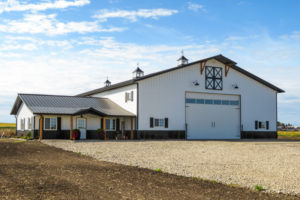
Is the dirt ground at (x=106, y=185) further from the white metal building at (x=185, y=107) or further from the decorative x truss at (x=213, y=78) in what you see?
the decorative x truss at (x=213, y=78)

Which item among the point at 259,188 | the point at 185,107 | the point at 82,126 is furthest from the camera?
the point at 185,107

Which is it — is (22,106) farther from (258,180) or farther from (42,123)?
(258,180)

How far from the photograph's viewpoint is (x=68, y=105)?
31828mm

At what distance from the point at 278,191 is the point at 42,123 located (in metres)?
23.8

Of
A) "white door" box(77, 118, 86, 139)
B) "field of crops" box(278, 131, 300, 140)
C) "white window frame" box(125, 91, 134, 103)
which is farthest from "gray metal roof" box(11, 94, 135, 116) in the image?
"field of crops" box(278, 131, 300, 140)


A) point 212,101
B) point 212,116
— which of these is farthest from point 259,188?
point 212,101

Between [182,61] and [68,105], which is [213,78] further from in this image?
[68,105]

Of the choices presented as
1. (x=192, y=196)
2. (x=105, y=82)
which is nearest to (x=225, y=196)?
(x=192, y=196)

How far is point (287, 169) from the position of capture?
11.8 meters

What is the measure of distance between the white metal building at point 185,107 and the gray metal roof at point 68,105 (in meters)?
0.09

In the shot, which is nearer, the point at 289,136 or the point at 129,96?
the point at 129,96

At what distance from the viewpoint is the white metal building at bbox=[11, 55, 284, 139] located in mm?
30656

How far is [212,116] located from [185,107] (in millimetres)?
3075

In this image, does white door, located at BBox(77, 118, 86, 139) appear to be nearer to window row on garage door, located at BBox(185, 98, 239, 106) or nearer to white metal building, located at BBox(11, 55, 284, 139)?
white metal building, located at BBox(11, 55, 284, 139)
